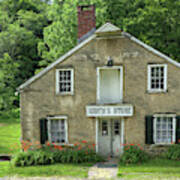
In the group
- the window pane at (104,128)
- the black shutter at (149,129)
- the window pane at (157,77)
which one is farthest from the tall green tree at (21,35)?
the black shutter at (149,129)

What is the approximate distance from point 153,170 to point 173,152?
93.5 inches

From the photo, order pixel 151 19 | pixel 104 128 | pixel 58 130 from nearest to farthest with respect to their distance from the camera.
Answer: pixel 58 130, pixel 104 128, pixel 151 19

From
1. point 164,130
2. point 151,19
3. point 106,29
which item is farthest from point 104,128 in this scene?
point 151,19

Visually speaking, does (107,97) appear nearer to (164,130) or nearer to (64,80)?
(64,80)

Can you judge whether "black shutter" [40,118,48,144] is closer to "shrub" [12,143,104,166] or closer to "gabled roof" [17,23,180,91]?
"shrub" [12,143,104,166]

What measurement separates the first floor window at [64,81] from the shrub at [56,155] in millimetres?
3435

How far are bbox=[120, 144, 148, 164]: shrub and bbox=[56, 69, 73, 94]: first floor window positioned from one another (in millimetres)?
4890

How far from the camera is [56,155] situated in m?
13.7

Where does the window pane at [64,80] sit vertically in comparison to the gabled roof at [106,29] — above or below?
below

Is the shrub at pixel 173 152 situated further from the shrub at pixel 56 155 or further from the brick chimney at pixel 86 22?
the brick chimney at pixel 86 22

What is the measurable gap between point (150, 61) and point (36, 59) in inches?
1307

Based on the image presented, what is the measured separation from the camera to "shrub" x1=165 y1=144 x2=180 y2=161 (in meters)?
13.1

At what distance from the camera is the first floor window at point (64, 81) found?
14.1m

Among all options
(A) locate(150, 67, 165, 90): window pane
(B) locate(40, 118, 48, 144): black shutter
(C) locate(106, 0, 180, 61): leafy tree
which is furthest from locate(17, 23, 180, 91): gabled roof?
(C) locate(106, 0, 180, 61): leafy tree
